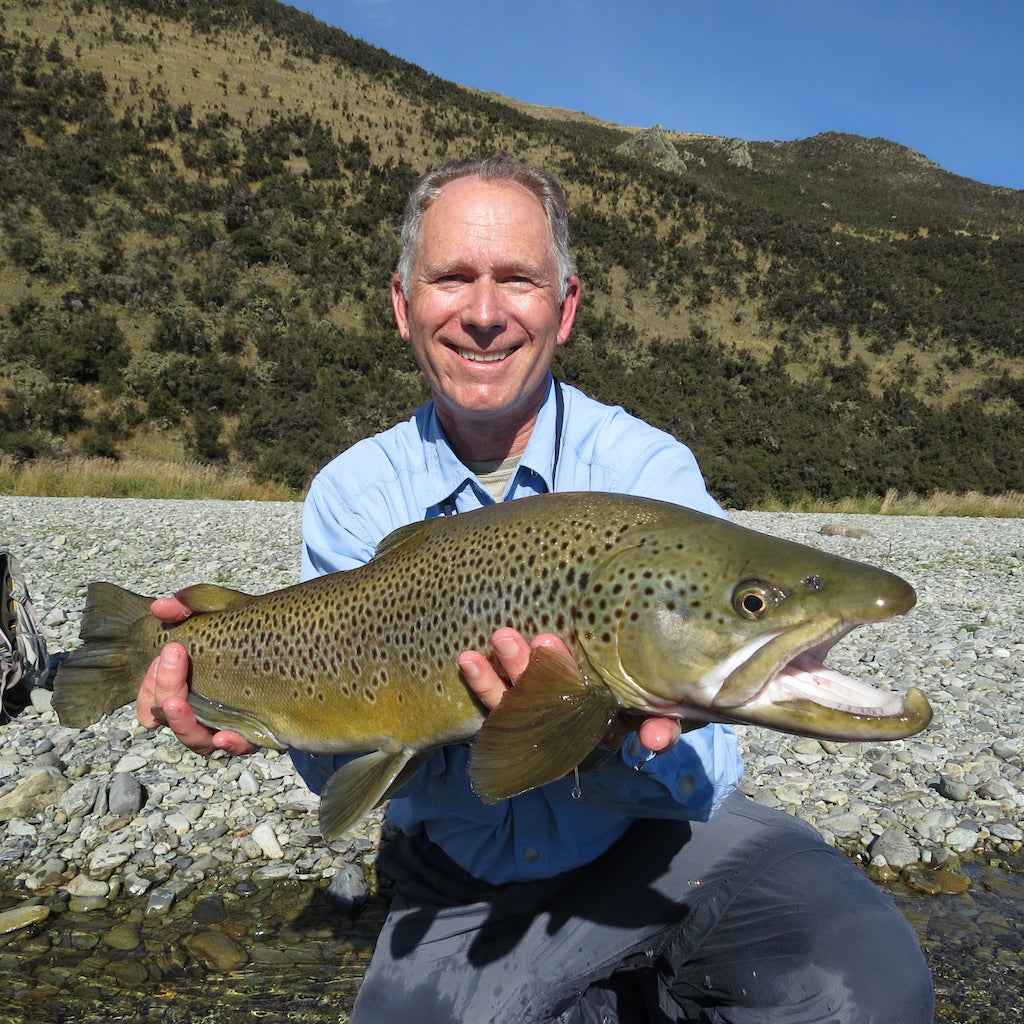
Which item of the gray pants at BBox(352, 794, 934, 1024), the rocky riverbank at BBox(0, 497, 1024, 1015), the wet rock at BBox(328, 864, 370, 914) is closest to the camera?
the gray pants at BBox(352, 794, 934, 1024)

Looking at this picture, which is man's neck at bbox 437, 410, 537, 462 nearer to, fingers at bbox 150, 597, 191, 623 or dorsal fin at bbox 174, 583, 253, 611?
dorsal fin at bbox 174, 583, 253, 611

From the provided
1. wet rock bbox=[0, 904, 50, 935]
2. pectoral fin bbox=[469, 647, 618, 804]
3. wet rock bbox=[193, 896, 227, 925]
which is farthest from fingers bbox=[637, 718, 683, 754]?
wet rock bbox=[0, 904, 50, 935]

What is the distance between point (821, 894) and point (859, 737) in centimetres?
131

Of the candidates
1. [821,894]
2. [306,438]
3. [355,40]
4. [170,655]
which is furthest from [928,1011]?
[355,40]

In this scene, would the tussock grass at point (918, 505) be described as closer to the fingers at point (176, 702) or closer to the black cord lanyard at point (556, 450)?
the black cord lanyard at point (556, 450)

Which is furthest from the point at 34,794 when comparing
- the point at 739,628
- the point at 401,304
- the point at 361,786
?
the point at 739,628

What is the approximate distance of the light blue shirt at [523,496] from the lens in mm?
2729

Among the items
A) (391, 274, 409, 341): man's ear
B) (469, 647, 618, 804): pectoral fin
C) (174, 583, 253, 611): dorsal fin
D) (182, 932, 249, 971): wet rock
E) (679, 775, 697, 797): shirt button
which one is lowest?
(182, 932, 249, 971): wet rock

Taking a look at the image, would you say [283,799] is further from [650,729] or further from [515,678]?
[650,729]

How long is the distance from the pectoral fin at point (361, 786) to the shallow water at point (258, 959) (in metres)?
1.53

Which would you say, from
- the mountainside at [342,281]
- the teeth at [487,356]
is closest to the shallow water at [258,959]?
the teeth at [487,356]

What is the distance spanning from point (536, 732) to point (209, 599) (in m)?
1.58

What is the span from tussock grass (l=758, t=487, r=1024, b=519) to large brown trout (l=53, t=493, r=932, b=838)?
21.3m

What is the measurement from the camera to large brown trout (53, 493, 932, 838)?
190 centimetres
